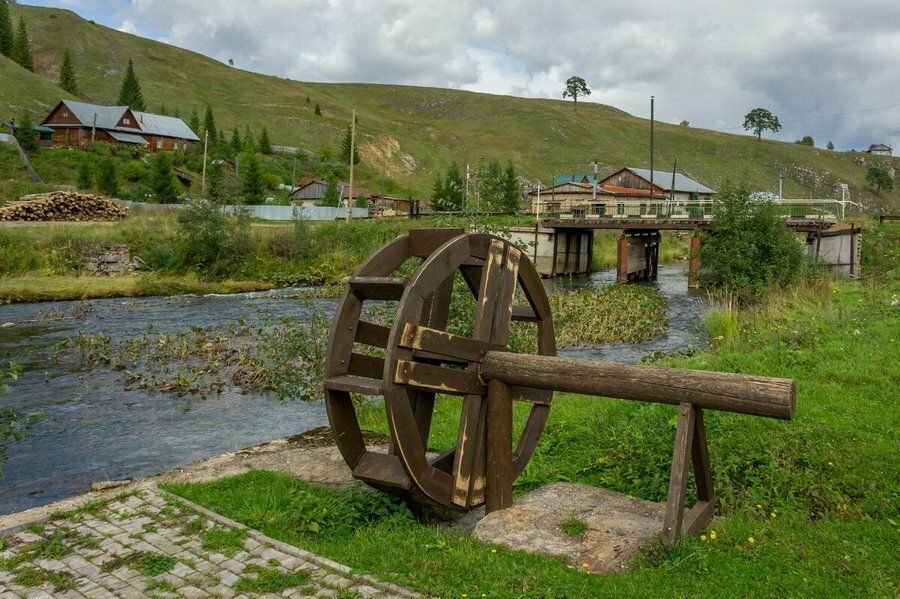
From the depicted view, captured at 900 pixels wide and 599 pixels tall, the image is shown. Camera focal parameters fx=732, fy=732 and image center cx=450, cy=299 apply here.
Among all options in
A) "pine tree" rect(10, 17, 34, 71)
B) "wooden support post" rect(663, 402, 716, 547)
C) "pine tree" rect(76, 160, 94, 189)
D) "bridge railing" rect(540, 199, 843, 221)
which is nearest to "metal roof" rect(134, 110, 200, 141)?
"pine tree" rect(76, 160, 94, 189)

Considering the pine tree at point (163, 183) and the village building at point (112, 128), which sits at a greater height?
the village building at point (112, 128)

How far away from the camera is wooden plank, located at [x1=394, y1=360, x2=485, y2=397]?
6027mm

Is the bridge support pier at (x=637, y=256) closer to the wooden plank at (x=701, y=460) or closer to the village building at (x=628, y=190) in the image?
the village building at (x=628, y=190)

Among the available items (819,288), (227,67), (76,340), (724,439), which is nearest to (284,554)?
(724,439)

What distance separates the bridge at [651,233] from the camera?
38.0 metres

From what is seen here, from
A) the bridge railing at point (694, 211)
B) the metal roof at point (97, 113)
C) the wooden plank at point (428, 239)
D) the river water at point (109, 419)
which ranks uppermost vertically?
the metal roof at point (97, 113)

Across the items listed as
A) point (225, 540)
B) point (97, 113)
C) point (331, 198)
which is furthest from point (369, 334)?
point (97, 113)

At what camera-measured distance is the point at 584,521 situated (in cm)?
639

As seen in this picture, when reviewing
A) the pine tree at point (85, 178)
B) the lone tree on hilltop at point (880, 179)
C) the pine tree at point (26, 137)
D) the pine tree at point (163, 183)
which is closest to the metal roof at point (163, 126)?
the pine tree at point (26, 137)

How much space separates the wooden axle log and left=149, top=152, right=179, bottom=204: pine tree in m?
55.4

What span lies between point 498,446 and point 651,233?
43.9 metres

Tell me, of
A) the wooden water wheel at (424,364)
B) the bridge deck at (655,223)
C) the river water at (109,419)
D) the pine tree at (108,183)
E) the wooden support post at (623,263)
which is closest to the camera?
the wooden water wheel at (424,364)

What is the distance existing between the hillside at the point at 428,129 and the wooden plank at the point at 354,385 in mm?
95301

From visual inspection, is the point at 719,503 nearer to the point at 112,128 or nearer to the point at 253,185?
the point at 253,185
